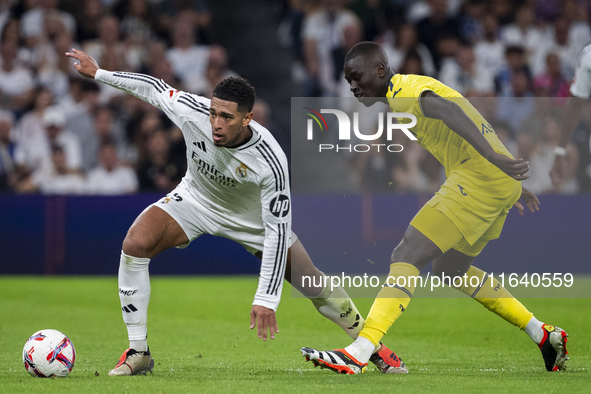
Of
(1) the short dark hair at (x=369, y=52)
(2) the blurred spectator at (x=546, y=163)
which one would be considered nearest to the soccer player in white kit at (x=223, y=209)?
(1) the short dark hair at (x=369, y=52)

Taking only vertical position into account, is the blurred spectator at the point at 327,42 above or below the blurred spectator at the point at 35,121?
above

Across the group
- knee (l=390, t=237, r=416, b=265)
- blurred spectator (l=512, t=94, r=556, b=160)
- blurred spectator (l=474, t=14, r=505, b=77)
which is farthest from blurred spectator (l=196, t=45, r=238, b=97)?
knee (l=390, t=237, r=416, b=265)

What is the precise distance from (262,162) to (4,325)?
3833 millimetres

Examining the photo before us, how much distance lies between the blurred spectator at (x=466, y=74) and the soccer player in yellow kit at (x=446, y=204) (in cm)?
723

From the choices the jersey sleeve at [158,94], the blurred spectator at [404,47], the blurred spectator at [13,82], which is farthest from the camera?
the blurred spectator at [404,47]

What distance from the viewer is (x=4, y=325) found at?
7.41 meters

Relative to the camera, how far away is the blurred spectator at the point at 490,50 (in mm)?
12898

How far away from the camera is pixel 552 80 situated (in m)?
12.7

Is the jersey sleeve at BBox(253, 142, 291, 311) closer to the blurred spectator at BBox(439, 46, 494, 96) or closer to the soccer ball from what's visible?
the soccer ball

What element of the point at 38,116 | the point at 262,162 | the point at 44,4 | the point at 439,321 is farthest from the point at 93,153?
the point at 262,162

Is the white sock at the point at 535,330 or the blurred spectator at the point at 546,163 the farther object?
the blurred spectator at the point at 546,163

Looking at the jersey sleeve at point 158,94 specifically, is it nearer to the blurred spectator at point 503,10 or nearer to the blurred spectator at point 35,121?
the blurred spectator at point 35,121

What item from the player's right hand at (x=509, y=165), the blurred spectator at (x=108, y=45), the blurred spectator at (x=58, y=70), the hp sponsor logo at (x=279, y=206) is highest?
the blurred spectator at (x=108, y=45)

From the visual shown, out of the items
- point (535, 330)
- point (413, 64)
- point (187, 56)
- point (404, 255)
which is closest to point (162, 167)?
point (187, 56)
